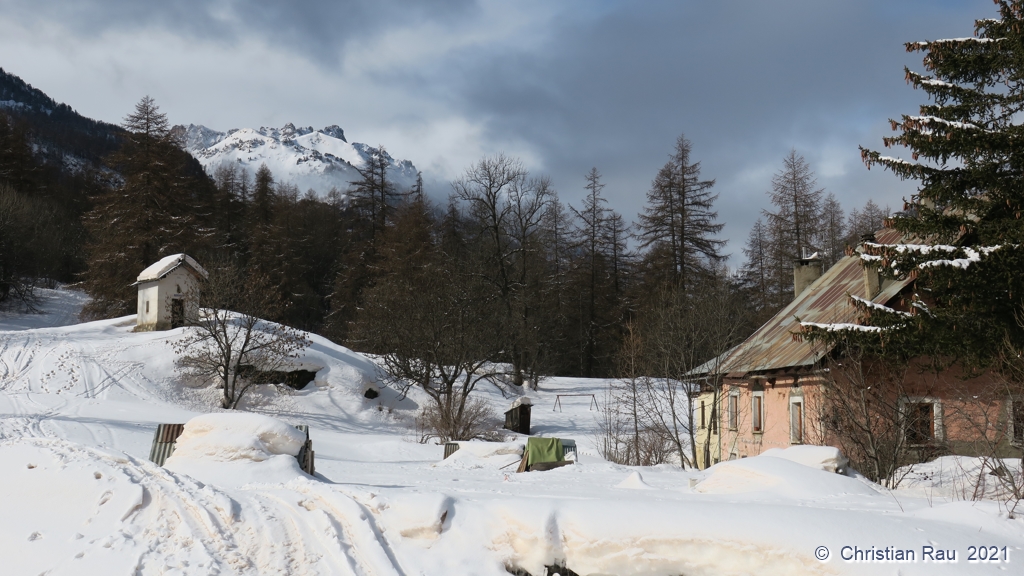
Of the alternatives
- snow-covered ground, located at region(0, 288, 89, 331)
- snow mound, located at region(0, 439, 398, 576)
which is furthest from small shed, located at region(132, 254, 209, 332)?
snow mound, located at region(0, 439, 398, 576)

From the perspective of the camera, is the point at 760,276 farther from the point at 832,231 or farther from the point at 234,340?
the point at 234,340

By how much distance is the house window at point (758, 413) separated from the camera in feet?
64.5

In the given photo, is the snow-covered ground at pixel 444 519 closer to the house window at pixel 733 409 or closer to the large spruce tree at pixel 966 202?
the large spruce tree at pixel 966 202

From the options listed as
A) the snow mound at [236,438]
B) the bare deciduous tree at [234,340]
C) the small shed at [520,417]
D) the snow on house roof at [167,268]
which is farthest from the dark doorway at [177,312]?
the snow mound at [236,438]

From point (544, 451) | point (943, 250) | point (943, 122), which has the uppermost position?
point (943, 122)

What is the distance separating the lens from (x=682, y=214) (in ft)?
159

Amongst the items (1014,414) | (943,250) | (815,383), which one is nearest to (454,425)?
(815,383)

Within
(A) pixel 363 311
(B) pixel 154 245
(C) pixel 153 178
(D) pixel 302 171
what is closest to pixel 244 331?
(A) pixel 363 311

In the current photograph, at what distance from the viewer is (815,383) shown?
16484 mm

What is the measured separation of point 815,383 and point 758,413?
12.4ft

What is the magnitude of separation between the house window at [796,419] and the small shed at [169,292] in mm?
27905

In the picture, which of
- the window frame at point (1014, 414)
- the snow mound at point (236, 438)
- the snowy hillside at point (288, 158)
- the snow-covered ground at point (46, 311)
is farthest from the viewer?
the snowy hillside at point (288, 158)

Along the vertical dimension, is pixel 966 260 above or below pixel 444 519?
above

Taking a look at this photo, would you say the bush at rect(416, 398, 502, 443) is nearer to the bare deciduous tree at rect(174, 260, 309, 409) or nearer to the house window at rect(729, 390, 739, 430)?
the bare deciduous tree at rect(174, 260, 309, 409)
